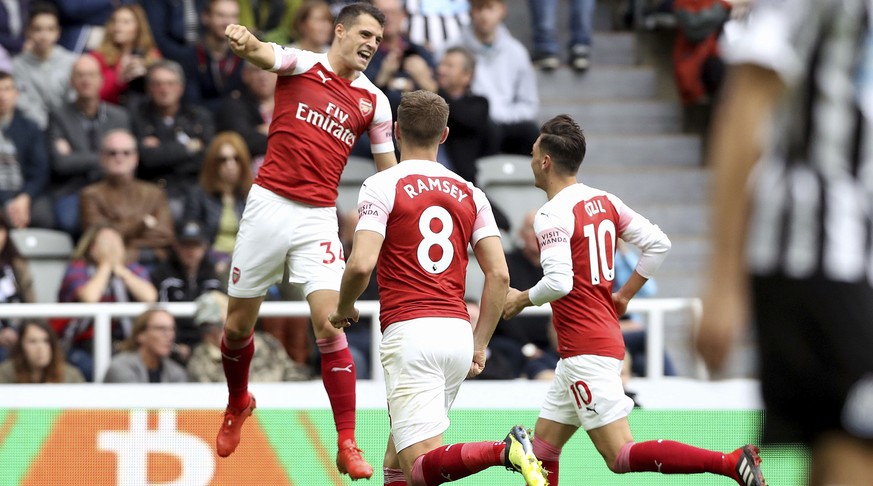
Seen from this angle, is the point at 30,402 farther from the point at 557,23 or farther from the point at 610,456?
the point at 557,23

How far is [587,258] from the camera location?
6027 mm

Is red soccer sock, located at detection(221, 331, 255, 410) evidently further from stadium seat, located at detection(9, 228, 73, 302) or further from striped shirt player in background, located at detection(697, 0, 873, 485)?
striped shirt player in background, located at detection(697, 0, 873, 485)

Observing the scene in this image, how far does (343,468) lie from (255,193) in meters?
1.37

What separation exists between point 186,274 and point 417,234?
13.0 feet

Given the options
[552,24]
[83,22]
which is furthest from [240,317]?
[552,24]

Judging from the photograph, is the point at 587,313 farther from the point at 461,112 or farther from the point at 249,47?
the point at 461,112

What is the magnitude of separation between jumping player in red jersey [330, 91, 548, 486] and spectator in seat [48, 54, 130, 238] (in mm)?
4920

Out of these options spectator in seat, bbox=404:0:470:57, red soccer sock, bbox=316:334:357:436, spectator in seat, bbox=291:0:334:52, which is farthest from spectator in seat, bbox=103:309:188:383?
spectator in seat, bbox=404:0:470:57

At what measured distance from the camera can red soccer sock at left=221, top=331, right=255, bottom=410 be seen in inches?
263

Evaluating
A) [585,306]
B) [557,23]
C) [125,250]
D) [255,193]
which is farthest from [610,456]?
[557,23]

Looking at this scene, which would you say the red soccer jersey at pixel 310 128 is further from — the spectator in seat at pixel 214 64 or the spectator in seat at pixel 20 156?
the spectator in seat at pixel 214 64

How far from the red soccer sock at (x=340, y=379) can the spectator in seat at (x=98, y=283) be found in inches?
107

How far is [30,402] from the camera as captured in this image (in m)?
8.05

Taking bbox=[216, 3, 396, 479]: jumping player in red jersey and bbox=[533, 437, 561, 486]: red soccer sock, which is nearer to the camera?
bbox=[533, 437, 561, 486]: red soccer sock
